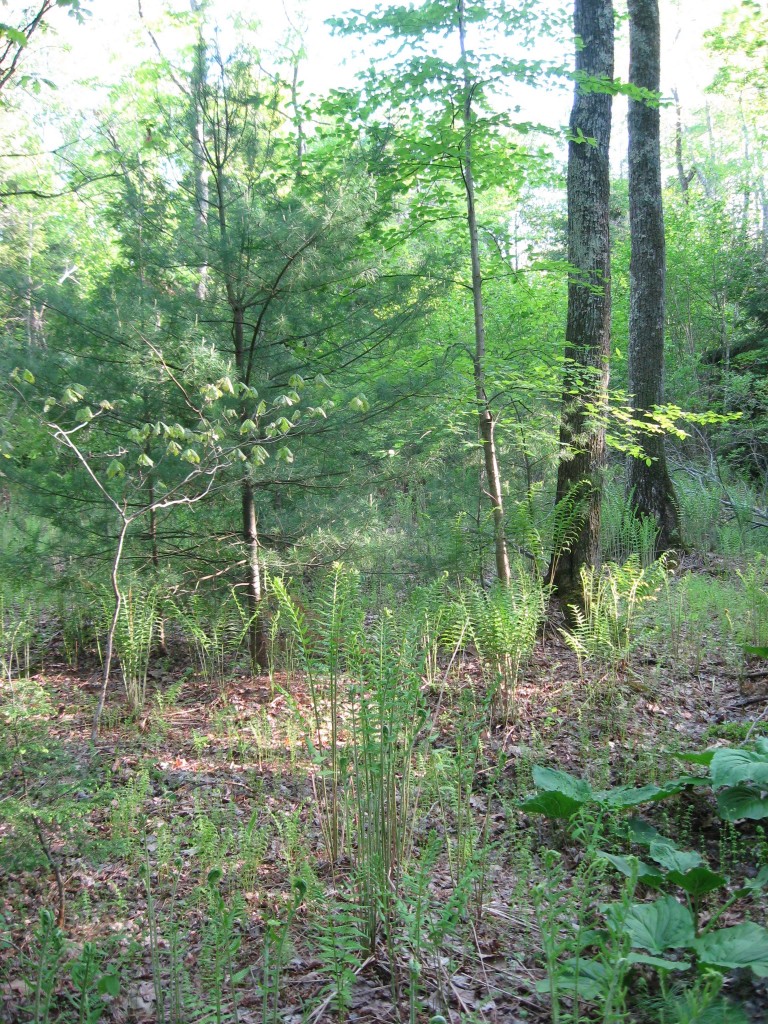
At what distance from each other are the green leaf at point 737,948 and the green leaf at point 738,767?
58 cm

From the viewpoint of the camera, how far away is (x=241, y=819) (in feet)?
10.3

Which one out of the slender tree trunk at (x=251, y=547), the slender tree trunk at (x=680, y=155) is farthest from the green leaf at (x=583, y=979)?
the slender tree trunk at (x=680, y=155)

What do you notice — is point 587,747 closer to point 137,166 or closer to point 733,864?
point 733,864

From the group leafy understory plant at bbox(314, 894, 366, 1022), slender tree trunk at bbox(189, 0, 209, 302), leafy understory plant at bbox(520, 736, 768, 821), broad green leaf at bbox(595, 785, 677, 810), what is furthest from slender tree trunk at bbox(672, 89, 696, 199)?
leafy understory plant at bbox(314, 894, 366, 1022)

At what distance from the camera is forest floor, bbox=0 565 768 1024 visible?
6.65 ft

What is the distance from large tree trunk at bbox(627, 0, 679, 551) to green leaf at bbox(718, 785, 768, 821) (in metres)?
5.88

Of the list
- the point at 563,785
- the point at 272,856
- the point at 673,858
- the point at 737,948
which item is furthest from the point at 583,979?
the point at 272,856

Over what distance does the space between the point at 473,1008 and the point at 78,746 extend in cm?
268

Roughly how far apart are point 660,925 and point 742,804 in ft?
2.51

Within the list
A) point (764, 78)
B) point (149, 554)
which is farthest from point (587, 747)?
point (764, 78)

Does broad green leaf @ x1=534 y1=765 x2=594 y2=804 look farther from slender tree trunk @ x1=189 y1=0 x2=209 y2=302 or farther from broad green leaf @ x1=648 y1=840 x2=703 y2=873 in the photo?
slender tree trunk @ x1=189 y1=0 x2=209 y2=302

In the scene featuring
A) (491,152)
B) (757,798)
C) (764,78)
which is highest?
(764,78)

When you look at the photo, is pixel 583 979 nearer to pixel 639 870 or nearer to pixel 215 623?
pixel 639 870

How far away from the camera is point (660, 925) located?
6.59 feet
